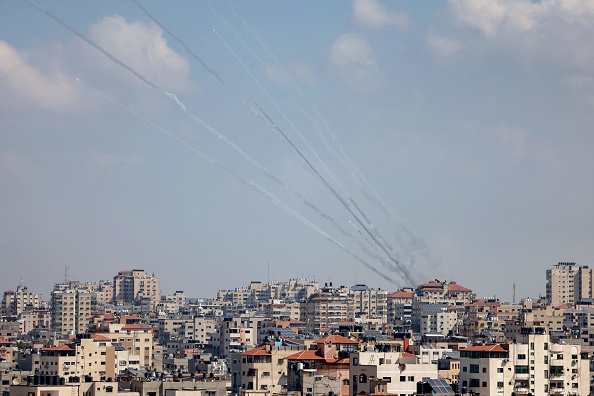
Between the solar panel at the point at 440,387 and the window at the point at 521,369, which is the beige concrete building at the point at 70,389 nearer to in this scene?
the solar panel at the point at 440,387

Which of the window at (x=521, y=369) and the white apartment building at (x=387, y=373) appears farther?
the window at (x=521, y=369)

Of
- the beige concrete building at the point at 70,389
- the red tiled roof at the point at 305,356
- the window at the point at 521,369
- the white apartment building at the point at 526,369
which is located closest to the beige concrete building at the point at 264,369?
the red tiled roof at the point at 305,356

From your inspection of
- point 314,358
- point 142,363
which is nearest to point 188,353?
point 142,363

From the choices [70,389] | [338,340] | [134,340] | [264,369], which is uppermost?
[338,340]

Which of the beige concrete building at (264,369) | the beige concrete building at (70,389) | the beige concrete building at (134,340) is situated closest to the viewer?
the beige concrete building at (70,389)

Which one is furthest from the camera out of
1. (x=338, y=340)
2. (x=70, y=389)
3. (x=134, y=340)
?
(x=134, y=340)

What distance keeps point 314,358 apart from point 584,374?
1794cm

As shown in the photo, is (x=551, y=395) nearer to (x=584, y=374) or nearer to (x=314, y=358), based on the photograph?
(x=584, y=374)

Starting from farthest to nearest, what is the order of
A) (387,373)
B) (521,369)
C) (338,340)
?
1. (338,340)
2. (521,369)
3. (387,373)

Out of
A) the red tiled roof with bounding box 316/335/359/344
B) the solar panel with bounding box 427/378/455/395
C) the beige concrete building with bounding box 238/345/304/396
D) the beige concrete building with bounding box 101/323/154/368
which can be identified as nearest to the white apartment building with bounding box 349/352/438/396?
the solar panel with bounding box 427/378/455/395

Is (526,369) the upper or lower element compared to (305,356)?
lower

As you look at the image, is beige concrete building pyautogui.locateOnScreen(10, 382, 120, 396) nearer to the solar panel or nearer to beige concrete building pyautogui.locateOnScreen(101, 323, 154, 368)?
the solar panel

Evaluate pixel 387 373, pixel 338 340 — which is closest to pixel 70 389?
pixel 387 373

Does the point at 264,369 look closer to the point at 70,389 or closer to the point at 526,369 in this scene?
the point at 526,369
